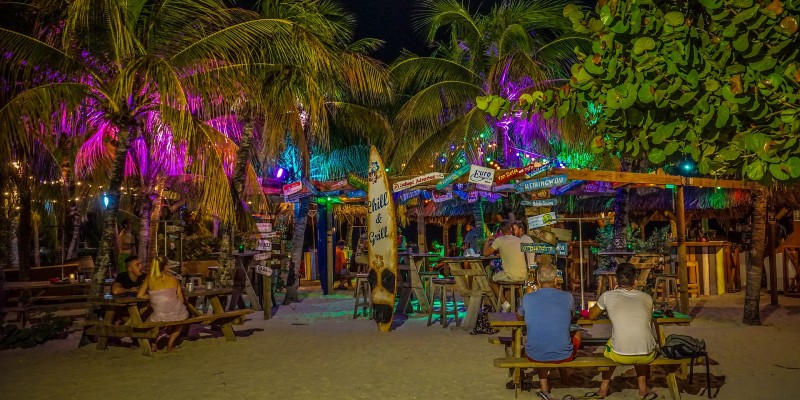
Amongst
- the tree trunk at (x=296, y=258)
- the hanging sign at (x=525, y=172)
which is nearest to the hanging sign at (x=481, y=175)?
the hanging sign at (x=525, y=172)

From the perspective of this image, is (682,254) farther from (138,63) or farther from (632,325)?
(138,63)

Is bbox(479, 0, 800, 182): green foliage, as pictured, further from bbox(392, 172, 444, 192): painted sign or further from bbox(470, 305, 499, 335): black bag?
bbox(392, 172, 444, 192): painted sign

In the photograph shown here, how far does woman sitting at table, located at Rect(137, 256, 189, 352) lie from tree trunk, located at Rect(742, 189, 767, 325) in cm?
870

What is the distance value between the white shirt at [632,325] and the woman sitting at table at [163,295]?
5.95 meters

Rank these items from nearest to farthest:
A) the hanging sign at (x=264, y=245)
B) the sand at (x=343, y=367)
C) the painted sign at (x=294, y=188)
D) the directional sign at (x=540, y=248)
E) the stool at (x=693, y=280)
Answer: the sand at (x=343, y=367), the directional sign at (x=540, y=248), the hanging sign at (x=264, y=245), the painted sign at (x=294, y=188), the stool at (x=693, y=280)

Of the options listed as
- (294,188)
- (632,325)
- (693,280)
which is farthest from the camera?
(693,280)

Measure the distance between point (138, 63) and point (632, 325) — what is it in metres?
7.23

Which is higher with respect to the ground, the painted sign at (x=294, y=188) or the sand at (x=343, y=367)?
the painted sign at (x=294, y=188)

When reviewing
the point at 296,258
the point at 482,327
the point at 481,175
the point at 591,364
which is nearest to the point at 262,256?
the point at 296,258

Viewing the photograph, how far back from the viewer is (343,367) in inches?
334

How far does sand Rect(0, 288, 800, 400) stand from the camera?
715 centimetres

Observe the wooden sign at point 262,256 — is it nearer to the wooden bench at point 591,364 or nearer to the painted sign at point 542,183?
the painted sign at point 542,183

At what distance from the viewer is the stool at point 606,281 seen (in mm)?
13023

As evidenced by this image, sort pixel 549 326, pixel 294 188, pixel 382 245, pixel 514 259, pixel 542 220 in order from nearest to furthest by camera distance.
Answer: pixel 549 326
pixel 542 220
pixel 514 259
pixel 382 245
pixel 294 188
